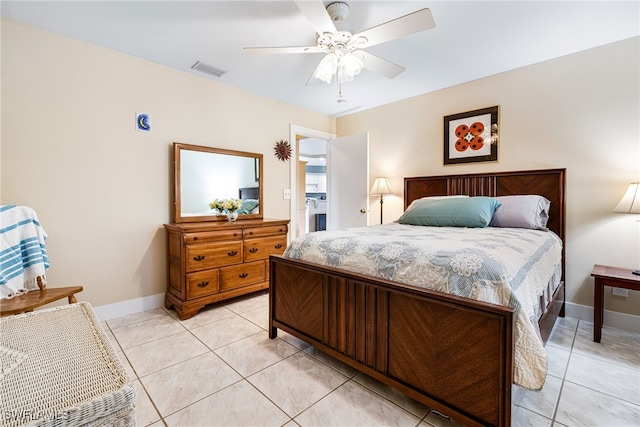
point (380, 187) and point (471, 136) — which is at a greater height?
point (471, 136)

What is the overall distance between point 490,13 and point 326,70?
46.8 inches

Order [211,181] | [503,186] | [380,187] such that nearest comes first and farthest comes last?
[503,186], [211,181], [380,187]

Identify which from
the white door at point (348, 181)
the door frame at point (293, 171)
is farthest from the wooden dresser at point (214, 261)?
the white door at point (348, 181)

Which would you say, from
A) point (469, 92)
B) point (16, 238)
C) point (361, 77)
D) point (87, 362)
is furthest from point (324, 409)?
point (469, 92)

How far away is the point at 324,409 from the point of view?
4.83ft

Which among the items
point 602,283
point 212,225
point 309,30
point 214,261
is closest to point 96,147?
point 212,225

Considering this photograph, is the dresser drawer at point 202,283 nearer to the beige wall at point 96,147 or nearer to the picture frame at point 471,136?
the beige wall at point 96,147

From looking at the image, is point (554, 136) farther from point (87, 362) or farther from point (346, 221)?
point (87, 362)

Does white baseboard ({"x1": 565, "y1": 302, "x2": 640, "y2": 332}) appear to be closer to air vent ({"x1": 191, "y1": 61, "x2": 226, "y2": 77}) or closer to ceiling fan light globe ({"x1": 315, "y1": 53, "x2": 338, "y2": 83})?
ceiling fan light globe ({"x1": 315, "y1": 53, "x2": 338, "y2": 83})

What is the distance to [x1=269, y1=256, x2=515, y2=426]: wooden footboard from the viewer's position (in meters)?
1.16

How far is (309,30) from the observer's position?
221 cm

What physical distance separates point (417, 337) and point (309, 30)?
2.23 m

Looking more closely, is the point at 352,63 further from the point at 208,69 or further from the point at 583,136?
the point at 583,136

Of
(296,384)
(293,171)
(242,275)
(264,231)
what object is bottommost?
(296,384)
